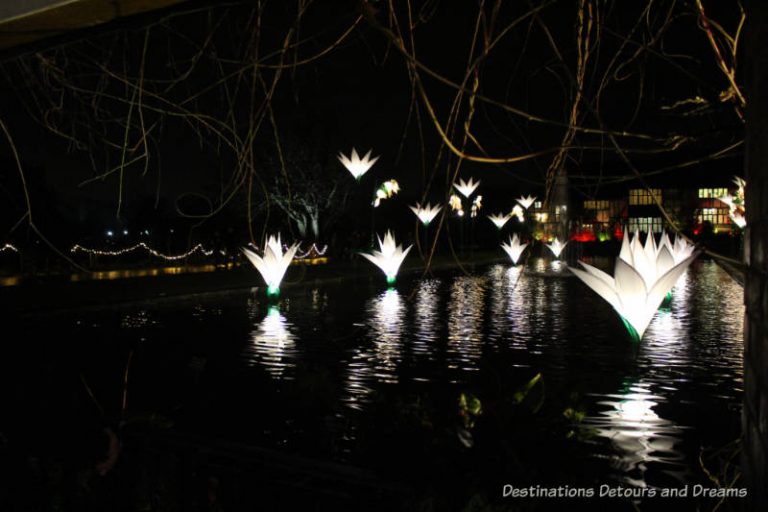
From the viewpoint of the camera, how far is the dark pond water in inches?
149

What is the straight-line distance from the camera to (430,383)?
8.79 m

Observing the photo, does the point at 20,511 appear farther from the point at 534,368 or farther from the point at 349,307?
the point at 349,307

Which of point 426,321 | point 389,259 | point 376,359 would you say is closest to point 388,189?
point 389,259

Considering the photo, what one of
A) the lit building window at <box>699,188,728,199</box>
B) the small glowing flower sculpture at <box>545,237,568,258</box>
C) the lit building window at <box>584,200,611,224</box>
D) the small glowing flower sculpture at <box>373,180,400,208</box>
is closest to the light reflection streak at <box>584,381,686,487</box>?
the small glowing flower sculpture at <box>373,180,400,208</box>

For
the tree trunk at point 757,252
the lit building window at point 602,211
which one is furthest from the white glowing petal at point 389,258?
the lit building window at point 602,211

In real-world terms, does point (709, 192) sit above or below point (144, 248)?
above

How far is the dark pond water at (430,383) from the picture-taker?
3.79 m

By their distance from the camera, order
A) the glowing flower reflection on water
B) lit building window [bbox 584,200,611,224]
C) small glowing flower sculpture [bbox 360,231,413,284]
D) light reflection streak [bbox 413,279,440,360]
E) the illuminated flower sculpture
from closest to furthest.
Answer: the illuminated flower sculpture, the glowing flower reflection on water, light reflection streak [bbox 413,279,440,360], small glowing flower sculpture [bbox 360,231,413,284], lit building window [bbox 584,200,611,224]

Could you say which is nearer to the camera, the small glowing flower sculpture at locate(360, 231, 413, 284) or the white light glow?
the small glowing flower sculpture at locate(360, 231, 413, 284)

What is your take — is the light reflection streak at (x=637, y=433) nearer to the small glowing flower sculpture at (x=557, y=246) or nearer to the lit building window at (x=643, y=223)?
the small glowing flower sculpture at (x=557, y=246)

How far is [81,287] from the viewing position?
1945 cm

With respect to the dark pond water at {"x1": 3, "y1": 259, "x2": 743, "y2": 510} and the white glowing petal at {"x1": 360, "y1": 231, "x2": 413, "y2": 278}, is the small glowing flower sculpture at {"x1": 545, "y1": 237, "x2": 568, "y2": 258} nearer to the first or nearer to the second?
the white glowing petal at {"x1": 360, "y1": 231, "x2": 413, "y2": 278}

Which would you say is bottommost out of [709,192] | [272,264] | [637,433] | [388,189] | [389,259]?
[637,433]

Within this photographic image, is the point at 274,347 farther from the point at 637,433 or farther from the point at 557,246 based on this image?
the point at 557,246
